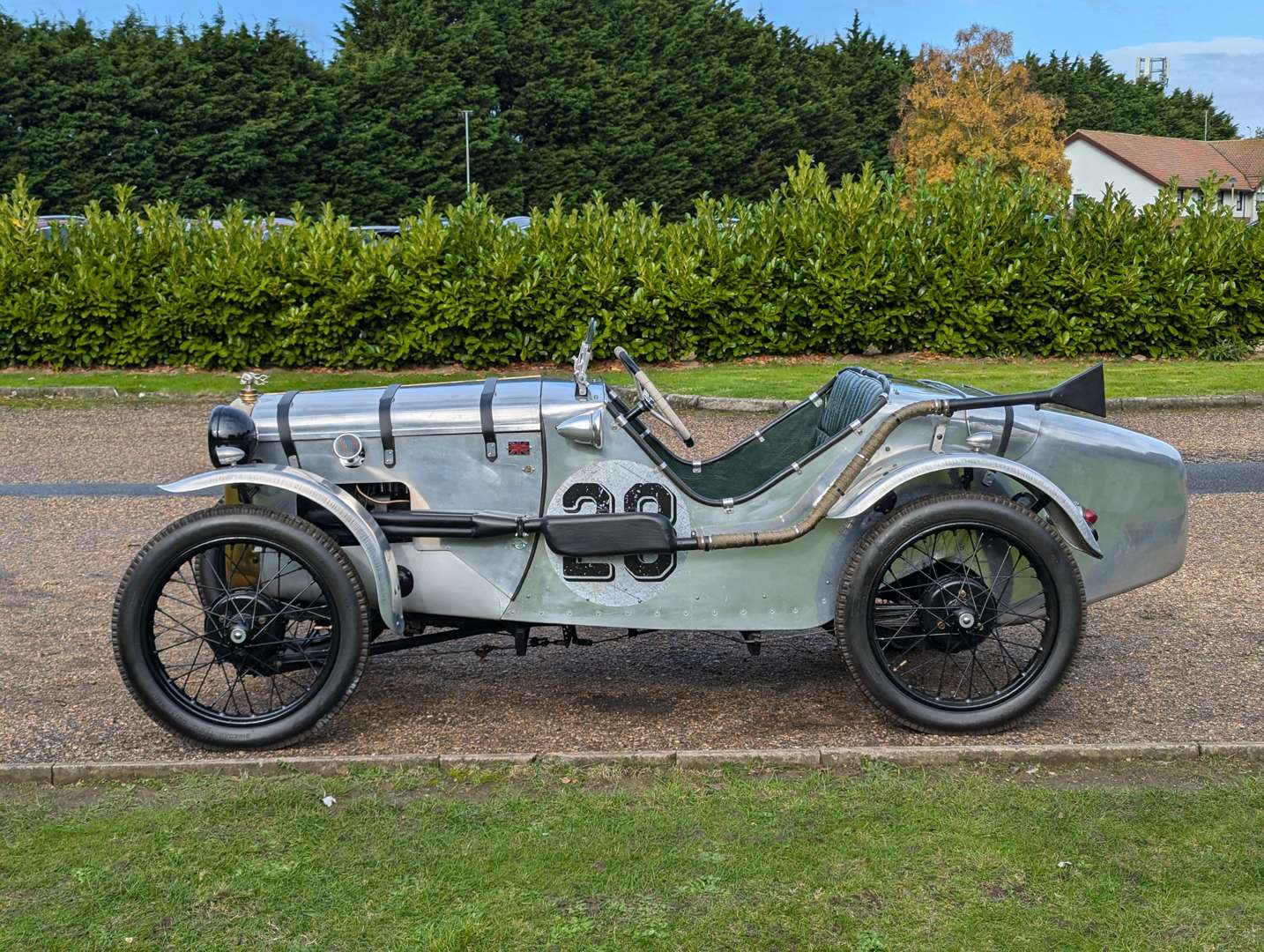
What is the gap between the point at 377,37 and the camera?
54344 mm

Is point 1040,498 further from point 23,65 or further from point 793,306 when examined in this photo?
point 23,65

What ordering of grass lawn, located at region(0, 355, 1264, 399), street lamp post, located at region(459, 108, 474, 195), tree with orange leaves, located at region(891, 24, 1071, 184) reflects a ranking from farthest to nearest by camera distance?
1. tree with orange leaves, located at region(891, 24, 1071, 184)
2. street lamp post, located at region(459, 108, 474, 195)
3. grass lawn, located at region(0, 355, 1264, 399)

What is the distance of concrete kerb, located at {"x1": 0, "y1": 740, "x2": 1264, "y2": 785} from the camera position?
13.7 ft

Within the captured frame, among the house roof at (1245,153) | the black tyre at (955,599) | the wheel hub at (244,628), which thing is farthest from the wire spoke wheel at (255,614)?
the house roof at (1245,153)

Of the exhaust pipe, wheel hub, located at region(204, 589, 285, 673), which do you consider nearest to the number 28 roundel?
the exhaust pipe

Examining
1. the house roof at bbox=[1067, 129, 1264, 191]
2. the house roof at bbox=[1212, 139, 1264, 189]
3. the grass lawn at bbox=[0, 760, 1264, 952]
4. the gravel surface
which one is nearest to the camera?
the grass lawn at bbox=[0, 760, 1264, 952]

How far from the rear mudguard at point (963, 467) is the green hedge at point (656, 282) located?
10.2 m

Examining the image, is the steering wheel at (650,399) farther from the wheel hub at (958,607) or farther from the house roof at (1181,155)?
the house roof at (1181,155)

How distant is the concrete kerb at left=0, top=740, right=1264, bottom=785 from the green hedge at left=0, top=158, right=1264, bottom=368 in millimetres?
10507

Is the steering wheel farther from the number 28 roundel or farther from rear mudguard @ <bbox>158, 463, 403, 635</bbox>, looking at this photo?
rear mudguard @ <bbox>158, 463, 403, 635</bbox>

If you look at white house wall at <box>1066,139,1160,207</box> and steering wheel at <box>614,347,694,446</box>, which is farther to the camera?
white house wall at <box>1066,139,1160,207</box>

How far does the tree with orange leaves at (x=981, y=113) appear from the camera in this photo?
53531 millimetres

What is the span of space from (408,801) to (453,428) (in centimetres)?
129

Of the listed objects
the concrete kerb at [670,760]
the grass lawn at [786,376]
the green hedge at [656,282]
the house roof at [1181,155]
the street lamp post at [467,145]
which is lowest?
the concrete kerb at [670,760]
